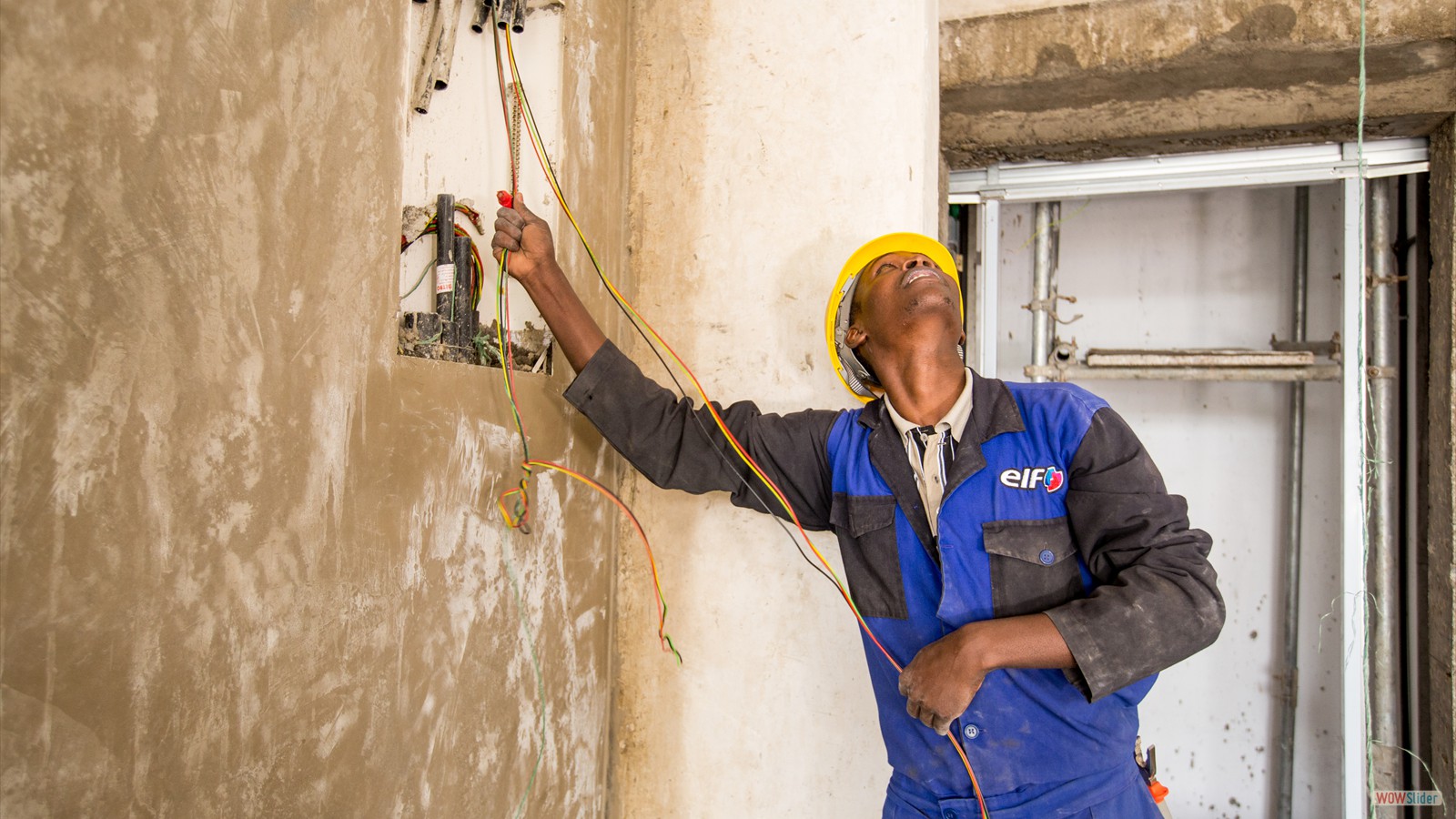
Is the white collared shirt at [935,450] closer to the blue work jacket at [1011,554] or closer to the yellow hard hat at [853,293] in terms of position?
the blue work jacket at [1011,554]

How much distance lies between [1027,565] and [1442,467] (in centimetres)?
181

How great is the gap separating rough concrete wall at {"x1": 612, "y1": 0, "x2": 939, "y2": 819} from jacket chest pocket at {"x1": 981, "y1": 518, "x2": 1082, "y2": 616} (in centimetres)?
44

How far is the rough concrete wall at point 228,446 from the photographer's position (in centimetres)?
72

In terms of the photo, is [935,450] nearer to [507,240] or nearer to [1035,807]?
[1035,807]

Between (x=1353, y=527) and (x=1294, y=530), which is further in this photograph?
(x=1294, y=530)

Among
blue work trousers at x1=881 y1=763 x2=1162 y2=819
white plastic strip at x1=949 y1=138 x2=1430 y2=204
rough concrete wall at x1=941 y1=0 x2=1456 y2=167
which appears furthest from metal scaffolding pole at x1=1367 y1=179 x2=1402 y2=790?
blue work trousers at x1=881 y1=763 x2=1162 y2=819

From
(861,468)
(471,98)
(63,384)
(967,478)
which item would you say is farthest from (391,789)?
(471,98)

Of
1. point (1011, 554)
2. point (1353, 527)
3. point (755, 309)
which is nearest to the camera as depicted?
point (1011, 554)

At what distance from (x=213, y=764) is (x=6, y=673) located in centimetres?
27

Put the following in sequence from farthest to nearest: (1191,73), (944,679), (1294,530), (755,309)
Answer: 1. (1294,530)
2. (1191,73)
3. (755,309)
4. (944,679)

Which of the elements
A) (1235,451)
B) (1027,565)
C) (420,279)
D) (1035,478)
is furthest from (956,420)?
(1235,451)

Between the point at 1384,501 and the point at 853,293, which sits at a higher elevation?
the point at 853,293

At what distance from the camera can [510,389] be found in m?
1.33

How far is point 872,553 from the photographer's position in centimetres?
143
